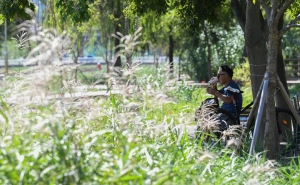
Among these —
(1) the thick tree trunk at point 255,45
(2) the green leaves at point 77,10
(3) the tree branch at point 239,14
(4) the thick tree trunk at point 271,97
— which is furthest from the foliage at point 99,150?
(3) the tree branch at point 239,14

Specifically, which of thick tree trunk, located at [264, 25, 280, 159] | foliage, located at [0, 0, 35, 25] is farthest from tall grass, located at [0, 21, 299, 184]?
foliage, located at [0, 0, 35, 25]

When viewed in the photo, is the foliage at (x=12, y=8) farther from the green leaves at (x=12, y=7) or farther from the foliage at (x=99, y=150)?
the foliage at (x=99, y=150)

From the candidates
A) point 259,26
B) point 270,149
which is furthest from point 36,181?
point 259,26

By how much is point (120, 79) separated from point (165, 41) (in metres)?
34.7

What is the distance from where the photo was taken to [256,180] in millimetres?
5758

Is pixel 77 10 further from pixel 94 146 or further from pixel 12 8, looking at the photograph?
pixel 94 146

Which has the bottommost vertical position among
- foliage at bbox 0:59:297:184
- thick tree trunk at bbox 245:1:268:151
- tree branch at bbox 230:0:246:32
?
foliage at bbox 0:59:297:184

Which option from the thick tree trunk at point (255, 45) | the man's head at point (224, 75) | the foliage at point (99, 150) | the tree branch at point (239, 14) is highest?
the tree branch at point (239, 14)

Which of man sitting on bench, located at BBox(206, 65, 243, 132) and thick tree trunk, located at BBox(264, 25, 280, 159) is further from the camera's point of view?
man sitting on bench, located at BBox(206, 65, 243, 132)

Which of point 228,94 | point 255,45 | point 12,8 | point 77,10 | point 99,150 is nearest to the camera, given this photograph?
point 99,150

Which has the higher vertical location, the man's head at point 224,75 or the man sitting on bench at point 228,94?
the man's head at point 224,75

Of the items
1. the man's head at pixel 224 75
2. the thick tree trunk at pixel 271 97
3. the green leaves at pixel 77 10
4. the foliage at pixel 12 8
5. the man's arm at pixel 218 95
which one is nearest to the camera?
the thick tree trunk at pixel 271 97

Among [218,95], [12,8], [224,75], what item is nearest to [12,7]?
[12,8]

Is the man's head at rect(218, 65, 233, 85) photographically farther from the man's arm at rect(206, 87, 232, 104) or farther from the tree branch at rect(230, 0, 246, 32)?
the tree branch at rect(230, 0, 246, 32)
